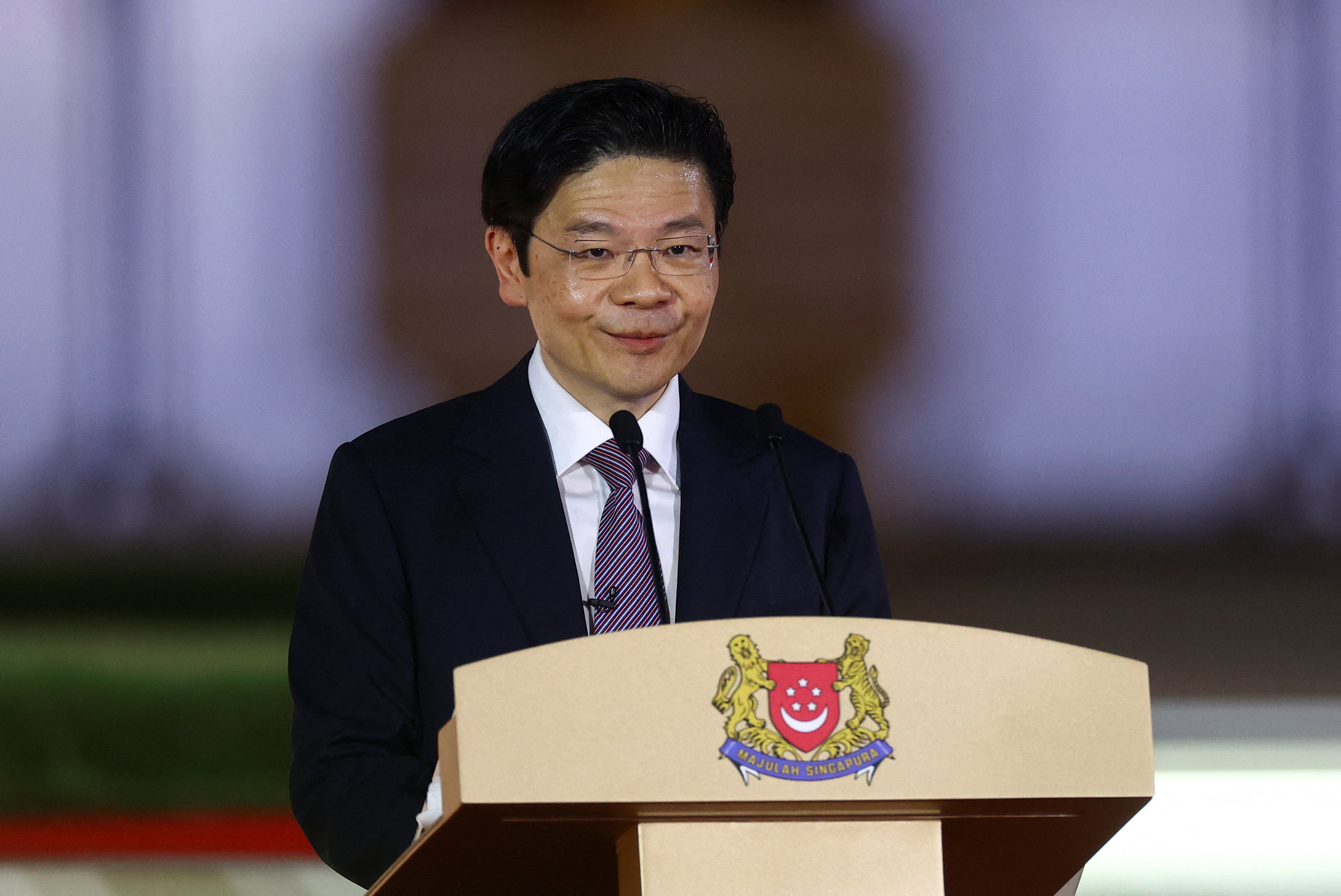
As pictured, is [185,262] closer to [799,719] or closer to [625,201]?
[625,201]

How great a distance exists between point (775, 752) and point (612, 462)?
82cm

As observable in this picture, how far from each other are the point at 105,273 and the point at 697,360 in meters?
1.50

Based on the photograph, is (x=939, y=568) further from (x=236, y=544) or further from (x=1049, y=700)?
(x=1049, y=700)

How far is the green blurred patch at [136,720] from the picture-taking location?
3.39 meters

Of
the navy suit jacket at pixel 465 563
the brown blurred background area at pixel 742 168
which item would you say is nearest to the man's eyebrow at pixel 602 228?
the navy suit jacket at pixel 465 563

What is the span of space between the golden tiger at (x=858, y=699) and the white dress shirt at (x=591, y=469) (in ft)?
2.35

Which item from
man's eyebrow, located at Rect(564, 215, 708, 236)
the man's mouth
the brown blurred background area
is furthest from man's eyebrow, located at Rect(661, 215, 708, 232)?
the brown blurred background area

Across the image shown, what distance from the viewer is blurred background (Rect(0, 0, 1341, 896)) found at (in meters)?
3.57

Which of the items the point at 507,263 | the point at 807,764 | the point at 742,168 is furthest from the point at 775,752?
the point at 742,168

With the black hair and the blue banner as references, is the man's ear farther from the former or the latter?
the blue banner

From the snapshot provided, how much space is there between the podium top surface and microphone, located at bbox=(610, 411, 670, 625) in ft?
1.49

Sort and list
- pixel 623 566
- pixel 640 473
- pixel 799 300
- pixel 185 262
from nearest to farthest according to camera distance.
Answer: pixel 640 473
pixel 623 566
pixel 185 262
pixel 799 300

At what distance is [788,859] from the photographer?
3.01 ft

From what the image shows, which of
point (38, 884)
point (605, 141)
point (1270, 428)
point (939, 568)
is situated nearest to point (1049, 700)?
point (605, 141)
